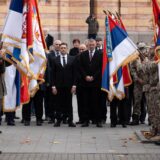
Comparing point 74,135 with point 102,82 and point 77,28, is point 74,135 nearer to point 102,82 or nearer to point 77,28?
point 102,82

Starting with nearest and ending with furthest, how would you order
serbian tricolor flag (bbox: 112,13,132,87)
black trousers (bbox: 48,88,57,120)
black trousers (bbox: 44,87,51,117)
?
serbian tricolor flag (bbox: 112,13,132,87), black trousers (bbox: 48,88,57,120), black trousers (bbox: 44,87,51,117)

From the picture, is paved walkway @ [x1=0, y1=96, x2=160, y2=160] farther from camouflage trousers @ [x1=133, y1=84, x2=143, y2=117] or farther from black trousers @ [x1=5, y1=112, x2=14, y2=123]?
camouflage trousers @ [x1=133, y1=84, x2=143, y2=117]

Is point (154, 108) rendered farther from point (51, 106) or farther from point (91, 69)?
point (51, 106)

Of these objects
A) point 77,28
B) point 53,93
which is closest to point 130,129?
point 53,93

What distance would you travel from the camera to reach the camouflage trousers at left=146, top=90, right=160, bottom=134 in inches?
551

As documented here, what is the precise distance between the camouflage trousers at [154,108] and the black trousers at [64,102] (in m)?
3.21

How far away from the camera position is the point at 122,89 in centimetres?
1677

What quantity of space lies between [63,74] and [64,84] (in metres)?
0.25

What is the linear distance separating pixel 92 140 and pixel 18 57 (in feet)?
7.60

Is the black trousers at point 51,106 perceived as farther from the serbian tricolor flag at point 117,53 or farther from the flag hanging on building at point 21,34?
the flag hanging on building at point 21,34

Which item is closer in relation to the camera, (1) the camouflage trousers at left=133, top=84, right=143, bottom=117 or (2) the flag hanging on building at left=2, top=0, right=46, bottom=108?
(2) the flag hanging on building at left=2, top=0, right=46, bottom=108

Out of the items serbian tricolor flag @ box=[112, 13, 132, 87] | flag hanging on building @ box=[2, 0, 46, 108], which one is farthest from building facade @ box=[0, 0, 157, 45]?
flag hanging on building @ box=[2, 0, 46, 108]

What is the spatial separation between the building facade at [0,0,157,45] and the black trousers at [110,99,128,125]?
61.5ft

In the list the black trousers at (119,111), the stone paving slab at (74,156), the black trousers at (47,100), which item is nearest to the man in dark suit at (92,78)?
the black trousers at (119,111)
